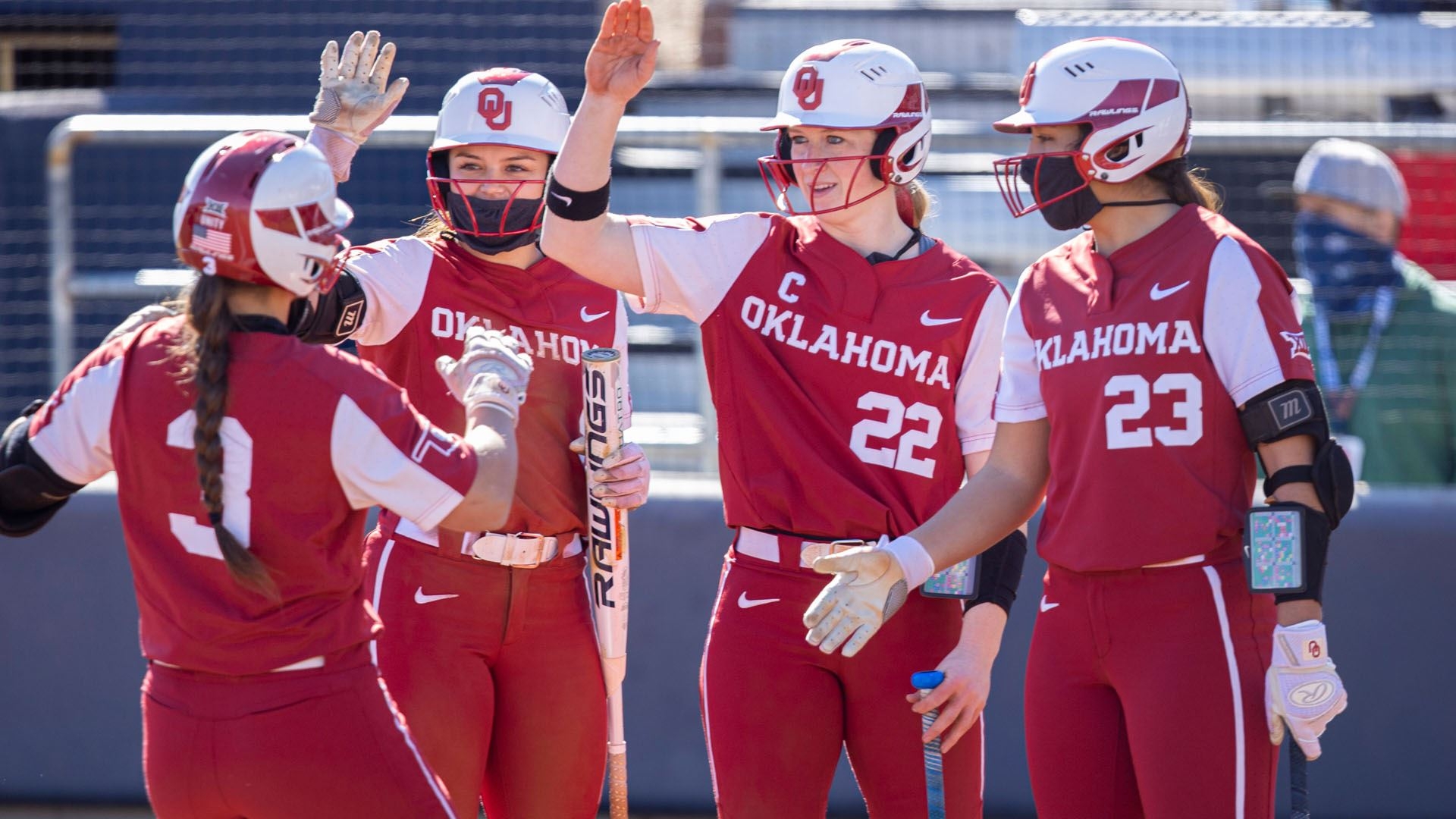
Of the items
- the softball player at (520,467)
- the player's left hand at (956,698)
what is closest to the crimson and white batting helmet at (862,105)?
the softball player at (520,467)

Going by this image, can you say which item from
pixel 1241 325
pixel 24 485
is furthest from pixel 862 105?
pixel 24 485

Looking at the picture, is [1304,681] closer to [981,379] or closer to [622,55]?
[981,379]

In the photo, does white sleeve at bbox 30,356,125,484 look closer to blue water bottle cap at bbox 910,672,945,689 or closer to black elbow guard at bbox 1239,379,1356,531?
blue water bottle cap at bbox 910,672,945,689

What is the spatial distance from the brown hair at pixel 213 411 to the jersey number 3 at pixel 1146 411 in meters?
1.76

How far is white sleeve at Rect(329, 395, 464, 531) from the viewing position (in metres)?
2.96

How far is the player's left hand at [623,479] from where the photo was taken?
3875 millimetres

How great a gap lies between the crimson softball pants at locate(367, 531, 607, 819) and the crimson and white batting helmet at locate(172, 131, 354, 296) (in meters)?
1.04

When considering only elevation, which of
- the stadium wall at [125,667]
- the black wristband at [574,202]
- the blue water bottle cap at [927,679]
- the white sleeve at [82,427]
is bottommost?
the stadium wall at [125,667]

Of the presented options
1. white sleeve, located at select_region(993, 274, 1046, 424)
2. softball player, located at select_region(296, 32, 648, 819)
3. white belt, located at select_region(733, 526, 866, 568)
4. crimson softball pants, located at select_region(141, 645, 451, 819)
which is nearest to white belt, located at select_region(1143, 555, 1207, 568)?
white sleeve, located at select_region(993, 274, 1046, 424)

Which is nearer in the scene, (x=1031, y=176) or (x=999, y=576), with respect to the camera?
(x=1031, y=176)

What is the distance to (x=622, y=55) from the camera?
3650 millimetres

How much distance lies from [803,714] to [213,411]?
5.01ft

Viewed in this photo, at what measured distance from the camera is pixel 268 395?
9.63 ft

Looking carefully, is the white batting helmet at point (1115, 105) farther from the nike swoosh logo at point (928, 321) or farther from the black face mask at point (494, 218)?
the black face mask at point (494, 218)
